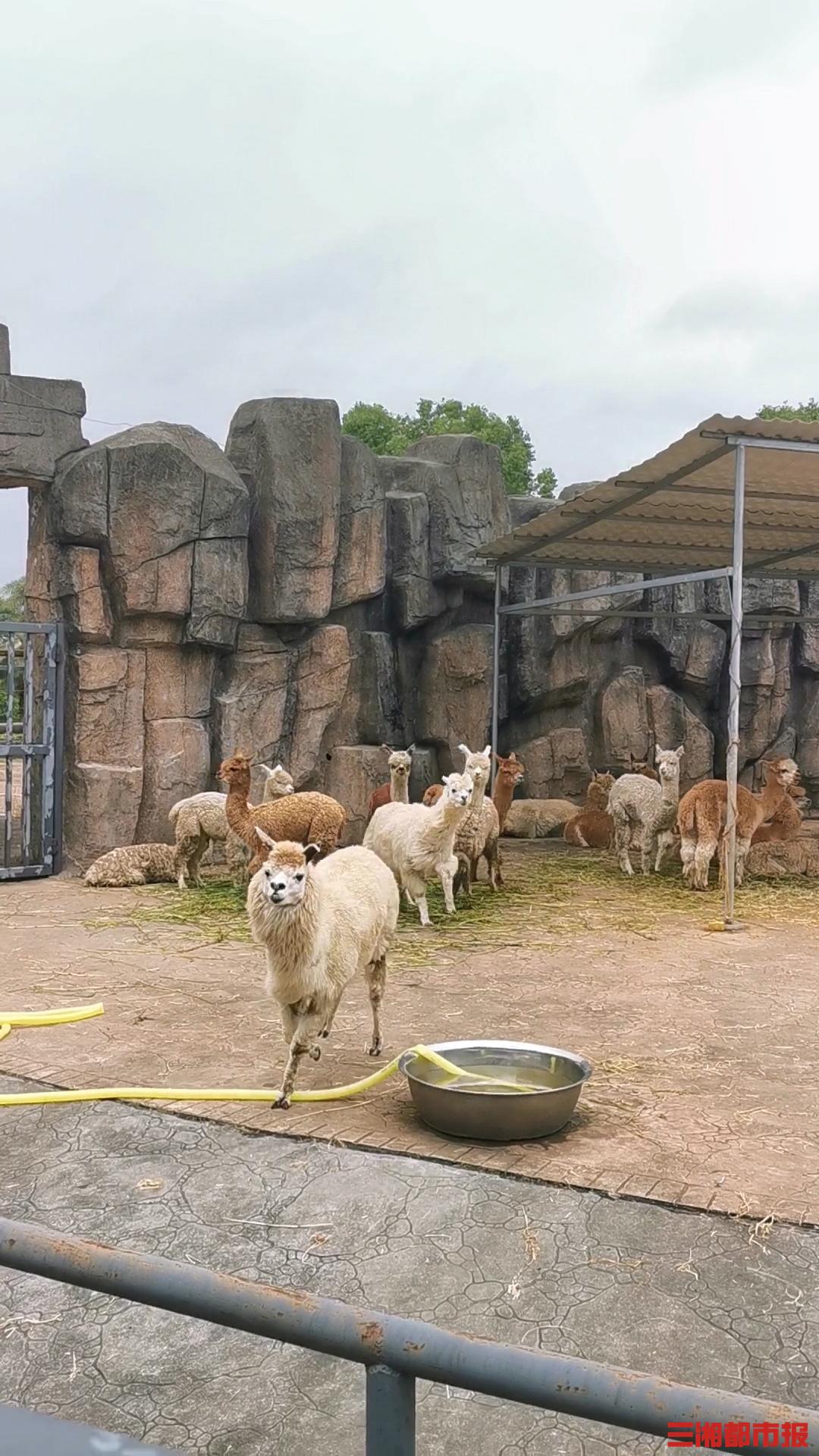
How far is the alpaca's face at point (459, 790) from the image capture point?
840 cm

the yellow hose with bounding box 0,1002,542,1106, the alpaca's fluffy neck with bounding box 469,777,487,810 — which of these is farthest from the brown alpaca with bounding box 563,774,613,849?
the yellow hose with bounding box 0,1002,542,1106

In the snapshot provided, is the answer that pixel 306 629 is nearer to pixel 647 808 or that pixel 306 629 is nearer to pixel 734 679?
pixel 647 808

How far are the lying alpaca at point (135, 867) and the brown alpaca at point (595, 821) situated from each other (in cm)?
517

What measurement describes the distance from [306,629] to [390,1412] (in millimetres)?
11700

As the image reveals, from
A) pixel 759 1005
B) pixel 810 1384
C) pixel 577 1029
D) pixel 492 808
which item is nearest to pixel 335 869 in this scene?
pixel 577 1029

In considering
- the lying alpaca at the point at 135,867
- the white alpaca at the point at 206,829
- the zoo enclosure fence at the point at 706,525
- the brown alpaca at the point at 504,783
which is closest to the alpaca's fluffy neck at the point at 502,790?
the brown alpaca at the point at 504,783

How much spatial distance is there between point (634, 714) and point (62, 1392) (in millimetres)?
13980

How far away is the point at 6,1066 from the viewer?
192 inches

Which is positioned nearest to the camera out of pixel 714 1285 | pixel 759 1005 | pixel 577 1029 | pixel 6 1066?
pixel 714 1285

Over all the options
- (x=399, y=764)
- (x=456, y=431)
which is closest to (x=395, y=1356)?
(x=399, y=764)

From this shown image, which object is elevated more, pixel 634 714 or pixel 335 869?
pixel 634 714

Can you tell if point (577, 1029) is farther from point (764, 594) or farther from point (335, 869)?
point (764, 594)

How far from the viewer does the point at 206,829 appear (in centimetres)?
1034
